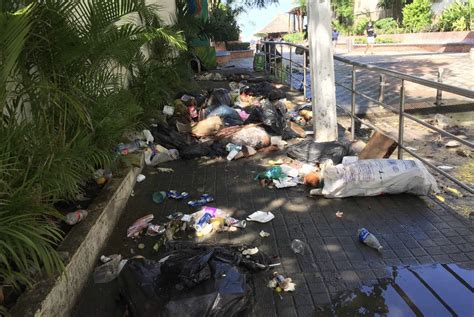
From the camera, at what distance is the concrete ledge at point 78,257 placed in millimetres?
2329

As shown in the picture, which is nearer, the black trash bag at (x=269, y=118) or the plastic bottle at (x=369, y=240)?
the plastic bottle at (x=369, y=240)

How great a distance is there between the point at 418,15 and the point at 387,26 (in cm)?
352

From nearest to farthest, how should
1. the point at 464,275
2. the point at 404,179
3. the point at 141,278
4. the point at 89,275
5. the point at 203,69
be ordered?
1. the point at 141,278
2. the point at 464,275
3. the point at 89,275
4. the point at 404,179
5. the point at 203,69

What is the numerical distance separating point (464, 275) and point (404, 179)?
1215mm

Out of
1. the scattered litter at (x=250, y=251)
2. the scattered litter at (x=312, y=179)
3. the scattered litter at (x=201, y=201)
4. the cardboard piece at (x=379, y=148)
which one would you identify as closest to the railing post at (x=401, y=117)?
the cardboard piece at (x=379, y=148)

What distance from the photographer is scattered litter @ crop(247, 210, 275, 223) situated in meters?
3.74

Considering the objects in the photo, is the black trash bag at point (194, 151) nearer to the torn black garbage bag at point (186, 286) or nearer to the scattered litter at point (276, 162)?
the scattered litter at point (276, 162)

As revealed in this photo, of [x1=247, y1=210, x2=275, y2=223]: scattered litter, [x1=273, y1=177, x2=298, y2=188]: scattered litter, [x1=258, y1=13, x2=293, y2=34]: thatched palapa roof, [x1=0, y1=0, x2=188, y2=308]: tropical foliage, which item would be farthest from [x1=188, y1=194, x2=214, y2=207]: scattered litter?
[x1=258, y1=13, x2=293, y2=34]: thatched palapa roof

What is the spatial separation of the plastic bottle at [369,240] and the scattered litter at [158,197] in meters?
1.91

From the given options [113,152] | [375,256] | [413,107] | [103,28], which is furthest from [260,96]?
[375,256]

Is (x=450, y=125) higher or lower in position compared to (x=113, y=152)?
lower

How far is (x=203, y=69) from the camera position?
1540cm

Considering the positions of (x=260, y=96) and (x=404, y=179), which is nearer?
(x=404, y=179)

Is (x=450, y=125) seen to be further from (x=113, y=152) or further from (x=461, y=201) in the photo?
(x=113, y=152)
